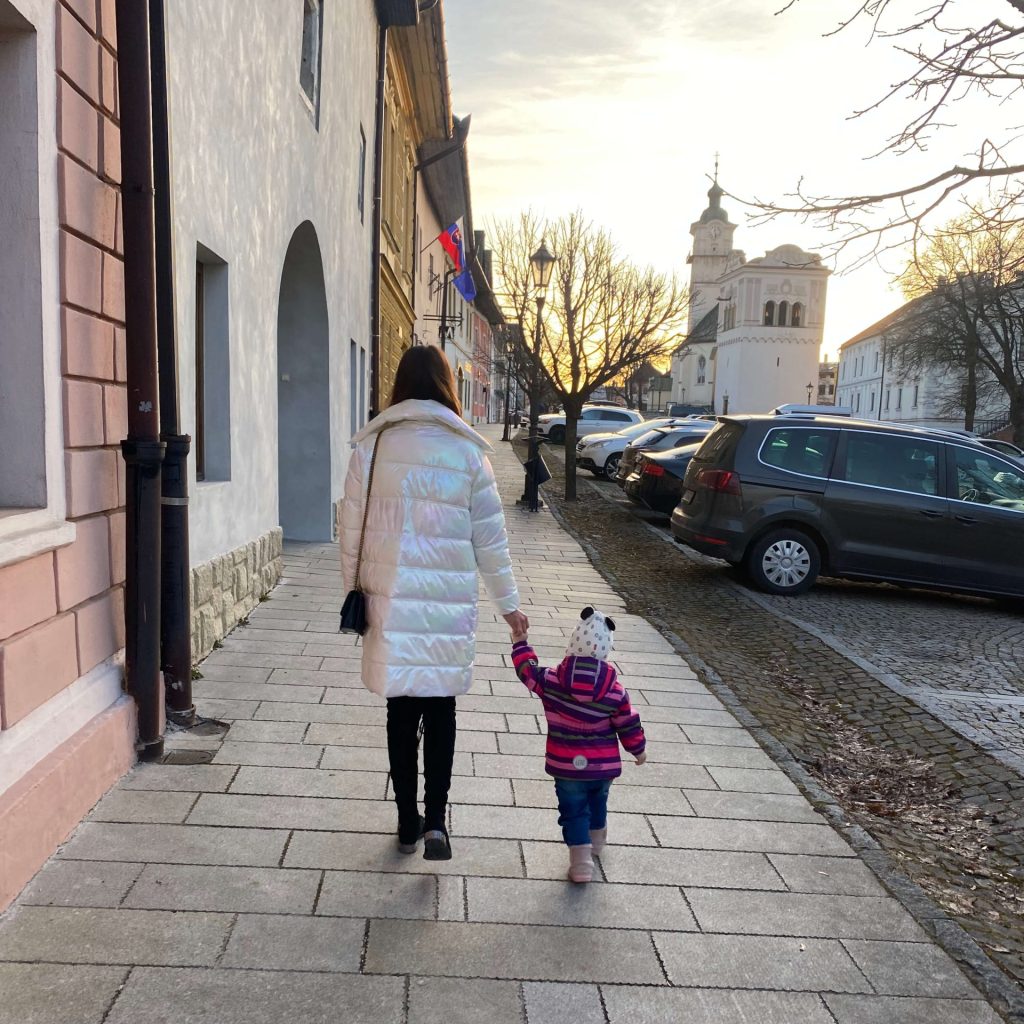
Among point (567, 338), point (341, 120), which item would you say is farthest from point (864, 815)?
point (567, 338)

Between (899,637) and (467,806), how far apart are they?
5383 mm

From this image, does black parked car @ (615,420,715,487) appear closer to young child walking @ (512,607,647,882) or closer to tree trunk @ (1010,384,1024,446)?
young child walking @ (512,607,647,882)

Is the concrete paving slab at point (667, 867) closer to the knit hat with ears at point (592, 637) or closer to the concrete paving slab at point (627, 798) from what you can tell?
the concrete paving slab at point (627, 798)

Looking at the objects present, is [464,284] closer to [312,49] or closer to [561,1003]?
[312,49]

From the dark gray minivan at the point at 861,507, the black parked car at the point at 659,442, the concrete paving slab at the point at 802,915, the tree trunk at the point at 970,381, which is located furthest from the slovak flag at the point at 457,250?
the tree trunk at the point at 970,381

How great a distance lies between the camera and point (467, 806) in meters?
3.75

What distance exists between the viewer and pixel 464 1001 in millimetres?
2475

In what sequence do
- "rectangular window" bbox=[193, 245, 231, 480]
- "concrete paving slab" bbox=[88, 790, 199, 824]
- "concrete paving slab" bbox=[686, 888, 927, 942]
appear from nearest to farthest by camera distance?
"concrete paving slab" bbox=[686, 888, 927, 942] < "concrete paving slab" bbox=[88, 790, 199, 824] < "rectangular window" bbox=[193, 245, 231, 480]

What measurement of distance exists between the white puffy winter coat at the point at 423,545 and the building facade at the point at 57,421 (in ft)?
3.66

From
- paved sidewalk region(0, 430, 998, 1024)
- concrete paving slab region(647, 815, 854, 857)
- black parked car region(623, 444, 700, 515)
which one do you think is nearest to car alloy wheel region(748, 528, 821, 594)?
black parked car region(623, 444, 700, 515)

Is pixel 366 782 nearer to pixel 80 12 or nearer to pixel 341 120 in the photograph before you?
pixel 80 12

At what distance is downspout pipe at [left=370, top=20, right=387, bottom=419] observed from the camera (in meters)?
12.7

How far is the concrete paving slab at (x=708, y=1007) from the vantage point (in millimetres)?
2463

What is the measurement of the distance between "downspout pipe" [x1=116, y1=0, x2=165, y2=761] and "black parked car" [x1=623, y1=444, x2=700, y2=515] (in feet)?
35.8
